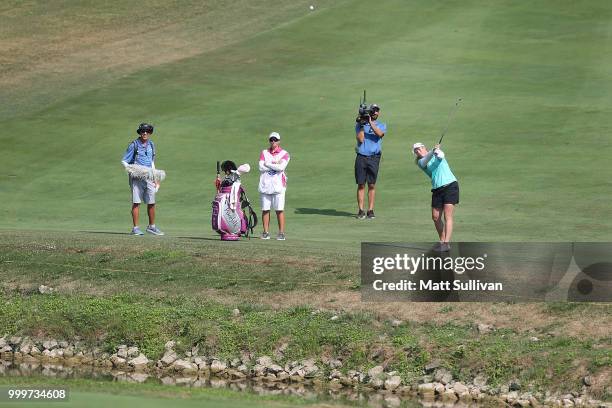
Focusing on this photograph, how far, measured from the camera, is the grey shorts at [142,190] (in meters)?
25.1

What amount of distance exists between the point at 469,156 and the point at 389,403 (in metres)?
15.9

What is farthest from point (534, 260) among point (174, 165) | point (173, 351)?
point (174, 165)

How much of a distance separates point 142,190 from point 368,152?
573 centimetres

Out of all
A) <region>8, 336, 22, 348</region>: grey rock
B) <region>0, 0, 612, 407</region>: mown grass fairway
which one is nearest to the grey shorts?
<region>0, 0, 612, 407</region>: mown grass fairway

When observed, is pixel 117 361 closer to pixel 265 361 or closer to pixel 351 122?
pixel 265 361

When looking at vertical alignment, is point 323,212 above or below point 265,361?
above

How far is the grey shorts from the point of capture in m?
25.1

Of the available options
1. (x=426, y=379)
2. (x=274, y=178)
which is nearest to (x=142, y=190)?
(x=274, y=178)

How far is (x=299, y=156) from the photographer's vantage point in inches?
1347

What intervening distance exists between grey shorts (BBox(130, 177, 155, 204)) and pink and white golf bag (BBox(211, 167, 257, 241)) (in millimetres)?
1219

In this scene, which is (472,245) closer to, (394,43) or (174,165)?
(174,165)

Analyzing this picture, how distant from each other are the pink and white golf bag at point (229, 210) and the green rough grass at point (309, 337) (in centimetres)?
316

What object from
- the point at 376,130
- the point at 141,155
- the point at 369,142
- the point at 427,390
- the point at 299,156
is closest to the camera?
the point at 427,390

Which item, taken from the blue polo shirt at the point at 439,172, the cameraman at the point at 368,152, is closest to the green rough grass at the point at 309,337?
the blue polo shirt at the point at 439,172
